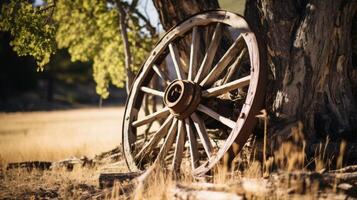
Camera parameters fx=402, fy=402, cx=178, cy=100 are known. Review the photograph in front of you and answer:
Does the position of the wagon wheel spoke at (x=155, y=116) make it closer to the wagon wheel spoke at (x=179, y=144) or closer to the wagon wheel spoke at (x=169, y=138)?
the wagon wheel spoke at (x=169, y=138)

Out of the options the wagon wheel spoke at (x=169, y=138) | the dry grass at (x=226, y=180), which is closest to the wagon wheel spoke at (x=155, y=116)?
the wagon wheel spoke at (x=169, y=138)

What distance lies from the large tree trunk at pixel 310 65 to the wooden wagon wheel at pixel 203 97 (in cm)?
37

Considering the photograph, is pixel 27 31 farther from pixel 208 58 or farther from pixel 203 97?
pixel 203 97

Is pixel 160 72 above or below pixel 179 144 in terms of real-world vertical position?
above

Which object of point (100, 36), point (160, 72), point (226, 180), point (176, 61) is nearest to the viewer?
point (226, 180)

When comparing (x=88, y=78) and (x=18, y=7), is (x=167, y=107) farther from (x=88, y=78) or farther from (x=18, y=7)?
(x=88, y=78)

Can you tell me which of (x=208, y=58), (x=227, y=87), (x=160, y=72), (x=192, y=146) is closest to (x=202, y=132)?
(x=192, y=146)

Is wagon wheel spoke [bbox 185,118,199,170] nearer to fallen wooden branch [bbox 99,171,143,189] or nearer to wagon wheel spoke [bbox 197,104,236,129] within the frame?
wagon wheel spoke [bbox 197,104,236,129]

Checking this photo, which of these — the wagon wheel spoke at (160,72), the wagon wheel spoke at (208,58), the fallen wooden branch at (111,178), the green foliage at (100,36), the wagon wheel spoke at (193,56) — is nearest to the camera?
the fallen wooden branch at (111,178)

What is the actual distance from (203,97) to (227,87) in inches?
14.5

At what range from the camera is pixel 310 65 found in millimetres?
4414

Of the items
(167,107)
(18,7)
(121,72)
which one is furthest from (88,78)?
(167,107)

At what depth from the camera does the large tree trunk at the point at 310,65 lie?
4.41 meters

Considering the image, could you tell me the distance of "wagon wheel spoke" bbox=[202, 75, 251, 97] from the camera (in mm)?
4117
